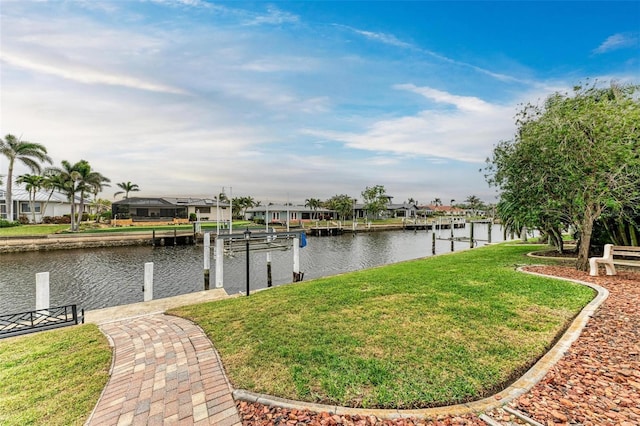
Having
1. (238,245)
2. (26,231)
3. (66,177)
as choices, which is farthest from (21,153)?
(238,245)

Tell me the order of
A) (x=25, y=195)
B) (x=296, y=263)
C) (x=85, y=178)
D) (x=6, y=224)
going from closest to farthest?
(x=296, y=263), (x=6, y=224), (x=85, y=178), (x=25, y=195)

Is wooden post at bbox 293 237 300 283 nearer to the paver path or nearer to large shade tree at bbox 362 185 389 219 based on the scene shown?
the paver path

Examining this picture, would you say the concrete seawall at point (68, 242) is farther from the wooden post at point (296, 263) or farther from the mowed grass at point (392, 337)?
the mowed grass at point (392, 337)

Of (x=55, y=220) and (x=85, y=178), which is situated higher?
(x=85, y=178)

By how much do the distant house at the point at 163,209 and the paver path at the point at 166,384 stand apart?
3839cm

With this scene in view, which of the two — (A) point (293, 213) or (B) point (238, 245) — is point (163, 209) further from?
(B) point (238, 245)

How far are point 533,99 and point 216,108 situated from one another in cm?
1522

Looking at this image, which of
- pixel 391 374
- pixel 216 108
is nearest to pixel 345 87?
pixel 216 108

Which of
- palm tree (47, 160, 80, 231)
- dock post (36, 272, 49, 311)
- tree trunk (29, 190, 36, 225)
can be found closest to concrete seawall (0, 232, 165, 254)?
palm tree (47, 160, 80, 231)

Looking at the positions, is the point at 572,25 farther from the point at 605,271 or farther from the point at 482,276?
the point at 482,276

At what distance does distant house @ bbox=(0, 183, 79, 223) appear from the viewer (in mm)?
35688

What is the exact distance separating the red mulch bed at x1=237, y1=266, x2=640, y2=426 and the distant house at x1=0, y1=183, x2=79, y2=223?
49895mm

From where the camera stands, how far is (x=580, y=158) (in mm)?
8281

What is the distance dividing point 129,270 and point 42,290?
11.0 m
